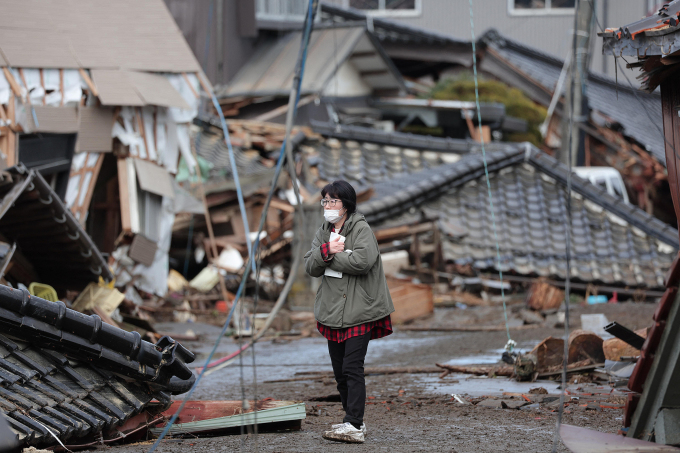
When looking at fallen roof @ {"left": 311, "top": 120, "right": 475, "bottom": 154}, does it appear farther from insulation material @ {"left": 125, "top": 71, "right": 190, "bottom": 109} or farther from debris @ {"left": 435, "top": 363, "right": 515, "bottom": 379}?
debris @ {"left": 435, "top": 363, "right": 515, "bottom": 379}

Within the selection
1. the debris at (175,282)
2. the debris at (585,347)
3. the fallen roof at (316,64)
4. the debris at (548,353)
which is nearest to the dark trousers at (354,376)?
the debris at (548,353)

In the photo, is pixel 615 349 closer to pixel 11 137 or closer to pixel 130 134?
pixel 11 137

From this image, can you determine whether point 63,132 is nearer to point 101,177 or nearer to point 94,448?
point 101,177

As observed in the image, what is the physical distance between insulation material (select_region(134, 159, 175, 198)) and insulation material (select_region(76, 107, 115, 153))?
Answer: 0.60 metres

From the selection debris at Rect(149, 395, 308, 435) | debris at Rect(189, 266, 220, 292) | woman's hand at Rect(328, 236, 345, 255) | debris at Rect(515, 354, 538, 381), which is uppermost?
woman's hand at Rect(328, 236, 345, 255)

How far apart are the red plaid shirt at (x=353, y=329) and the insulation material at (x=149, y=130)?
655cm

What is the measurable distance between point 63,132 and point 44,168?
23.4 inches

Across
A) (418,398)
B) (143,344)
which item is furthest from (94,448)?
(418,398)

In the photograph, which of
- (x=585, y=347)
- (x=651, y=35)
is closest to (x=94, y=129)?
(x=585, y=347)

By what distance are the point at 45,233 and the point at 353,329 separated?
406 cm

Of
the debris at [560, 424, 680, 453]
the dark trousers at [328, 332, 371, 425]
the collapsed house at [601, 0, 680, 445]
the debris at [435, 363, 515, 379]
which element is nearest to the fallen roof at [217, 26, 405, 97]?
the debris at [435, 363, 515, 379]

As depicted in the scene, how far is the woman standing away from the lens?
457 cm

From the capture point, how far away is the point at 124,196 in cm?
1029

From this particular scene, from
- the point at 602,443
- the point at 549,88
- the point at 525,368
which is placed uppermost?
the point at 549,88
